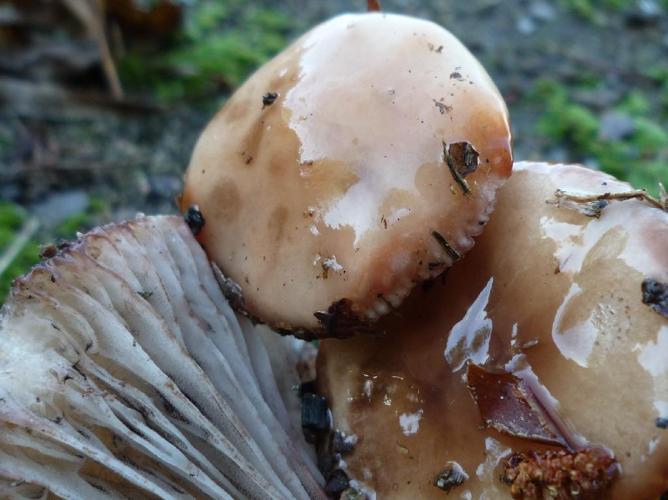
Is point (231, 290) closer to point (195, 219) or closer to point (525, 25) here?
point (195, 219)

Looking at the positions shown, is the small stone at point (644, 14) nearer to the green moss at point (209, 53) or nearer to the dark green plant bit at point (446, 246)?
the green moss at point (209, 53)

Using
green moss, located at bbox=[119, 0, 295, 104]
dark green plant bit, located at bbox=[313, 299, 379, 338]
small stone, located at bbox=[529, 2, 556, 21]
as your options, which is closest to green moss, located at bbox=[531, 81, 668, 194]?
small stone, located at bbox=[529, 2, 556, 21]

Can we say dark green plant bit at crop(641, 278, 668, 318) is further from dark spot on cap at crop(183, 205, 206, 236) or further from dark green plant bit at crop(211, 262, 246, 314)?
dark spot on cap at crop(183, 205, 206, 236)

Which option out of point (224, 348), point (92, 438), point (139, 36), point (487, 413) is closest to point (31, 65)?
point (139, 36)

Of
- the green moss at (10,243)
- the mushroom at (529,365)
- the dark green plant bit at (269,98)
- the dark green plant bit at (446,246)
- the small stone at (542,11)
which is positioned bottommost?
the small stone at (542,11)

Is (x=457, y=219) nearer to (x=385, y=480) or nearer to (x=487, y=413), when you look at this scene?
(x=487, y=413)

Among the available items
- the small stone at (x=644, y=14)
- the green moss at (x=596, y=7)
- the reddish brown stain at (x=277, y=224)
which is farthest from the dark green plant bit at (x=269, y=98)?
the small stone at (x=644, y=14)
